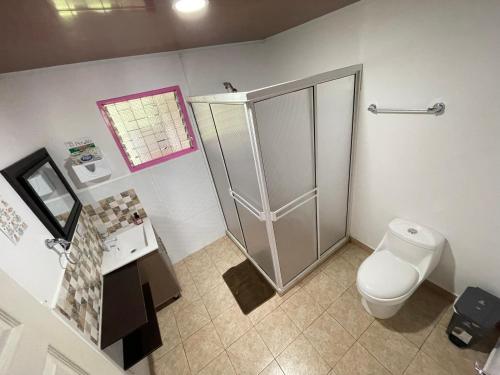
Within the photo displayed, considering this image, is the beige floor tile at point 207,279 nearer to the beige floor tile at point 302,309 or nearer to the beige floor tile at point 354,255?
the beige floor tile at point 302,309

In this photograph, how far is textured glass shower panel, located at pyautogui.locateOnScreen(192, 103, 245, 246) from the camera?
6.15ft

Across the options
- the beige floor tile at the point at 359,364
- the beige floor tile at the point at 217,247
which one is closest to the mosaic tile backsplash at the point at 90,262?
the beige floor tile at the point at 217,247

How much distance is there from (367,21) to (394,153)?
3.10ft

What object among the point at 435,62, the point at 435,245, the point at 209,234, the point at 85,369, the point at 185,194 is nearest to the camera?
the point at 85,369

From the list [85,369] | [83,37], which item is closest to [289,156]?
[83,37]

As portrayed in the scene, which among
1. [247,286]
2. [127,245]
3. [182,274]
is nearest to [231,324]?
[247,286]

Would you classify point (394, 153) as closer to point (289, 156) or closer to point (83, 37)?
point (289, 156)

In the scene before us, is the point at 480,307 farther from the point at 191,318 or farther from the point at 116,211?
the point at 116,211

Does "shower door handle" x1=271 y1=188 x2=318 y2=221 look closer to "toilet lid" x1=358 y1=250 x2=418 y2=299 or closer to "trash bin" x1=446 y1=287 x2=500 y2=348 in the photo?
"toilet lid" x1=358 y1=250 x2=418 y2=299

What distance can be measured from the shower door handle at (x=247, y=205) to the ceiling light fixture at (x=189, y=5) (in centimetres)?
125

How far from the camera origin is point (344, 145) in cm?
183

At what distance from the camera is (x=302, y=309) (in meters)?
1.90

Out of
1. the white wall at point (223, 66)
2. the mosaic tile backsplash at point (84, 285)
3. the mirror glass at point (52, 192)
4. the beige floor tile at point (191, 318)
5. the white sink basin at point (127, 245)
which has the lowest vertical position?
the beige floor tile at point (191, 318)

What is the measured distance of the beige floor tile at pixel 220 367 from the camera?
1600 mm
